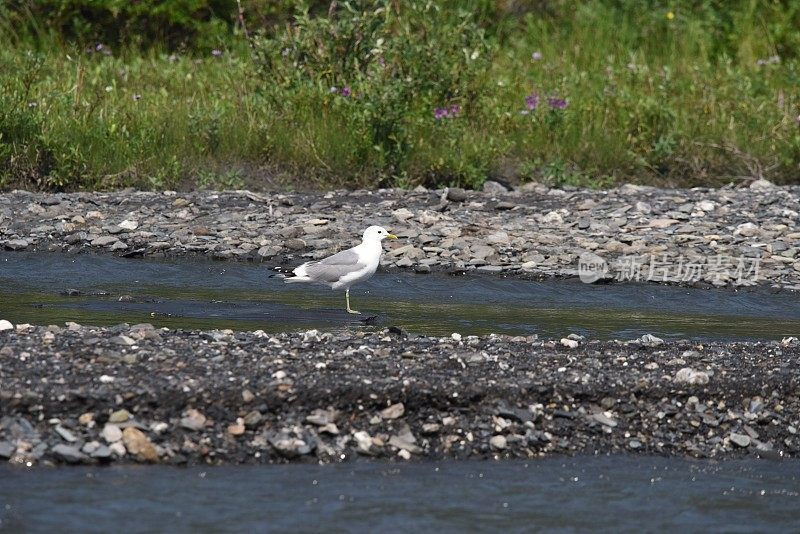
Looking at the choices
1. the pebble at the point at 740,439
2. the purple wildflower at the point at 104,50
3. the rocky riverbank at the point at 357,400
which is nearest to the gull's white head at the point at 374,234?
the rocky riverbank at the point at 357,400

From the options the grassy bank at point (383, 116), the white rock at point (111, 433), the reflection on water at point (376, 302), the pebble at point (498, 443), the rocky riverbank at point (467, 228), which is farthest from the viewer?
the grassy bank at point (383, 116)

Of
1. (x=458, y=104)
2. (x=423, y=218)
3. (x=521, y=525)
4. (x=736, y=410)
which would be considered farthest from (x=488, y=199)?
(x=521, y=525)

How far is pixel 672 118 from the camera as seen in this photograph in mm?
13523

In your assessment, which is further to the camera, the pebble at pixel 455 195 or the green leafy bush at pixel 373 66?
the green leafy bush at pixel 373 66

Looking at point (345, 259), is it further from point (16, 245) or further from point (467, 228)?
point (16, 245)

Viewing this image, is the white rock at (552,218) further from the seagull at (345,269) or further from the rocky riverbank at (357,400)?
the rocky riverbank at (357,400)

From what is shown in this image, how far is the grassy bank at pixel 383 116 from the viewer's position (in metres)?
12.3

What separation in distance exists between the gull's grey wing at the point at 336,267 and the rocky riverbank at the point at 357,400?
1.72m

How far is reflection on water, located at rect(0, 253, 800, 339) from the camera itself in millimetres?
7949

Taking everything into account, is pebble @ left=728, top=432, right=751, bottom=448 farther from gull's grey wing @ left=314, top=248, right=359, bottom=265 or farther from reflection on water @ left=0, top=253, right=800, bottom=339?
gull's grey wing @ left=314, top=248, right=359, bottom=265

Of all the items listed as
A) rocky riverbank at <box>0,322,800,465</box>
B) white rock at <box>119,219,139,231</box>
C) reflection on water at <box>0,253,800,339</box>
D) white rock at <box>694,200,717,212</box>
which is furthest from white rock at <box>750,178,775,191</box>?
rocky riverbank at <box>0,322,800,465</box>

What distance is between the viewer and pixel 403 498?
203 inches

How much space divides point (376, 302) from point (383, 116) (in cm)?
379

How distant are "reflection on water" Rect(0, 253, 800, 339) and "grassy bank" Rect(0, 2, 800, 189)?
2.48 meters
